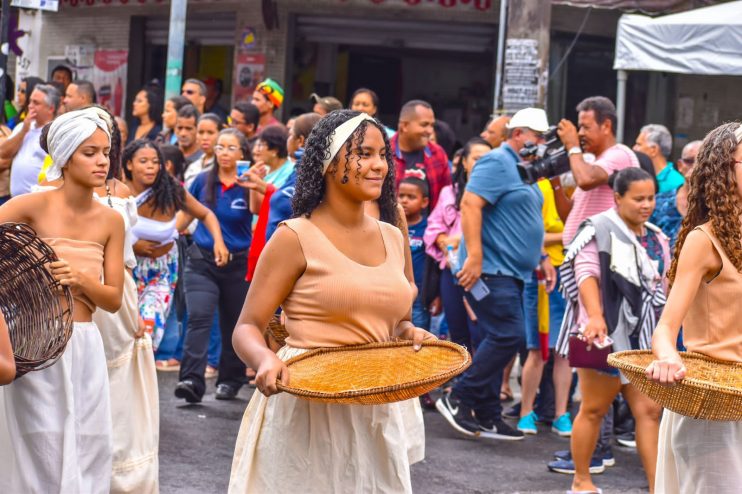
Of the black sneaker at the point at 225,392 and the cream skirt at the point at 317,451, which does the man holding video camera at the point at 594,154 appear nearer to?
→ the black sneaker at the point at 225,392

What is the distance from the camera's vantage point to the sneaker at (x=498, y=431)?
890 cm

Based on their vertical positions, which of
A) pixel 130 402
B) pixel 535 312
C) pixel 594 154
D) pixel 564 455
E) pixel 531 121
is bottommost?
pixel 564 455

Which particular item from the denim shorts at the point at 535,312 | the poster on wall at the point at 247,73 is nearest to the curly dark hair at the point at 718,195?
the denim shorts at the point at 535,312

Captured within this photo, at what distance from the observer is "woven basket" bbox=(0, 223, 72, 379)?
473 centimetres

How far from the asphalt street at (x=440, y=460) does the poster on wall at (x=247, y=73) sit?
9626 millimetres

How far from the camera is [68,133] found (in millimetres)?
5605

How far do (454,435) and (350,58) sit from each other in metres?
10.8

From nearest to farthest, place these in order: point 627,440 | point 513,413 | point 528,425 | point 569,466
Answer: point 569,466 → point 627,440 → point 528,425 → point 513,413

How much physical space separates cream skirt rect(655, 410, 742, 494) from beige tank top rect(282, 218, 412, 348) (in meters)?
1.16

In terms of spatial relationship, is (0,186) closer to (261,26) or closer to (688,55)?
(688,55)

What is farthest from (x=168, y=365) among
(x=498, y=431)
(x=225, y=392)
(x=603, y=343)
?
(x=603, y=343)

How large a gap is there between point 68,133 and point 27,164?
212 inches

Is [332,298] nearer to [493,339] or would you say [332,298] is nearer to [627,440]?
[493,339]

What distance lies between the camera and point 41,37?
69.6 ft
